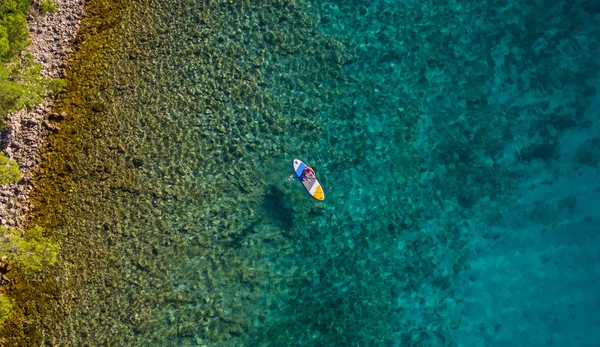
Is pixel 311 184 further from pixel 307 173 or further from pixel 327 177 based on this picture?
pixel 327 177

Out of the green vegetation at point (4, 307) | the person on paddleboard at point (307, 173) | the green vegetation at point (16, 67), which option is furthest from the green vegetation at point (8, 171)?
the person on paddleboard at point (307, 173)

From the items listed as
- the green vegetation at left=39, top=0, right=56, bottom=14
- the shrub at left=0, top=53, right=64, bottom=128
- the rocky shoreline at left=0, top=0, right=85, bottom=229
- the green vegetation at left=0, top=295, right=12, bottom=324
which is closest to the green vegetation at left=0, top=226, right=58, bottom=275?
the rocky shoreline at left=0, top=0, right=85, bottom=229

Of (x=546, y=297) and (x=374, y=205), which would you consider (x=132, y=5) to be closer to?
(x=374, y=205)

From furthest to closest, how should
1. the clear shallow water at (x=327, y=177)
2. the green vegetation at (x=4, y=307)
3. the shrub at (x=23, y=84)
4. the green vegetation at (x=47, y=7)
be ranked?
1. the green vegetation at (x=47, y=7)
2. the shrub at (x=23, y=84)
3. the clear shallow water at (x=327, y=177)
4. the green vegetation at (x=4, y=307)

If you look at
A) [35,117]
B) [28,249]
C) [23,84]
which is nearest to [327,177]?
[28,249]

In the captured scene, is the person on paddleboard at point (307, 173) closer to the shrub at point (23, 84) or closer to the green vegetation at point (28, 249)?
the green vegetation at point (28, 249)

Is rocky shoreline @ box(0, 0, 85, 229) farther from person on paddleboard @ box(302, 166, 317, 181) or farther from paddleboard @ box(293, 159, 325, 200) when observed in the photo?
person on paddleboard @ box(302, 166, 317, 181)
